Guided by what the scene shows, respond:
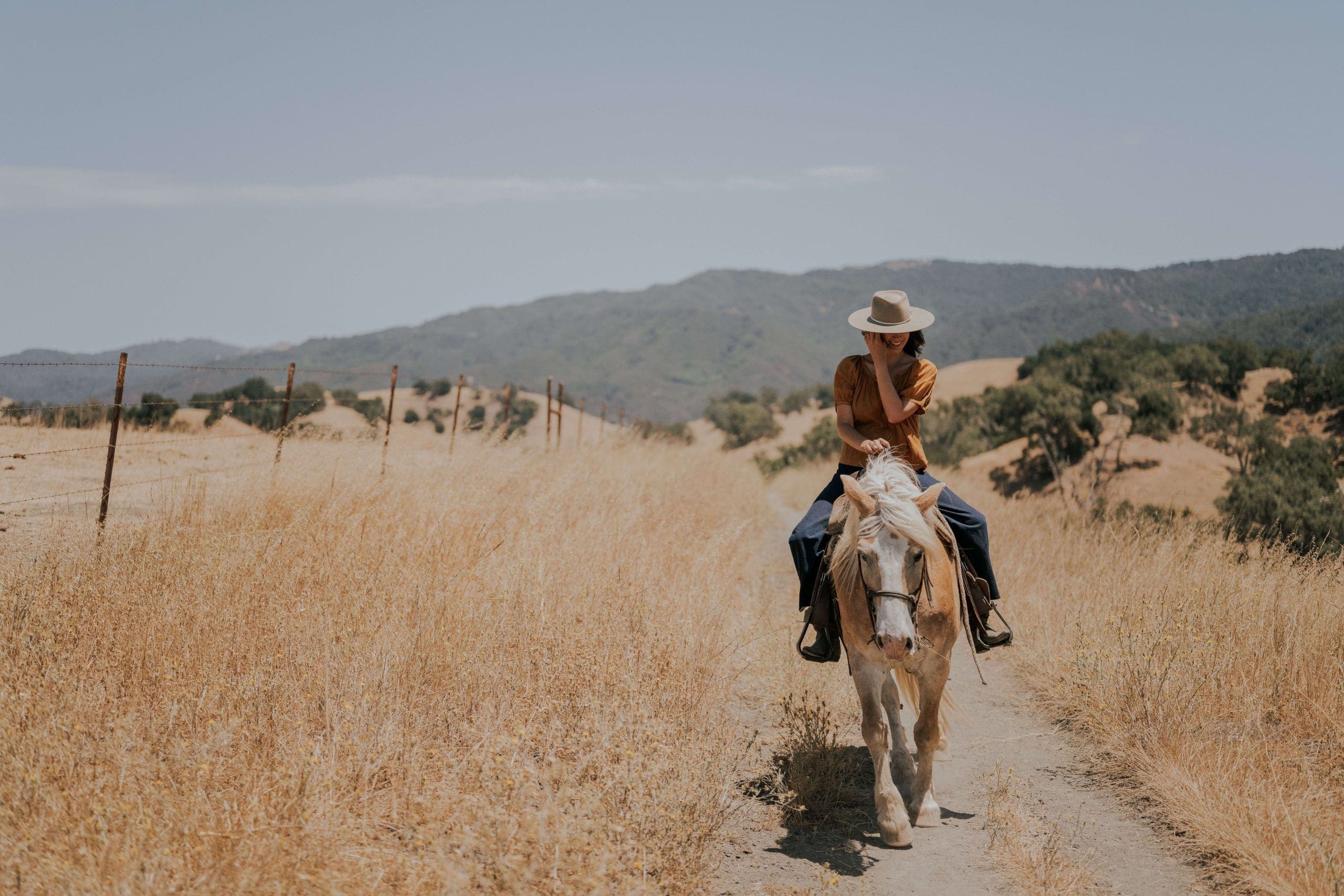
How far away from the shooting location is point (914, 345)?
5047 millimetres

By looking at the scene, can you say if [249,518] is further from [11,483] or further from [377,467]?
[11,483]

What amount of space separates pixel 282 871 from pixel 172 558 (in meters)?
→ 3.60

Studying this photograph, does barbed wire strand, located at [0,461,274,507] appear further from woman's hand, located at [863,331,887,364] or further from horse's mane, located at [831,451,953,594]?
woman's hand, located at [863,331,887,364]

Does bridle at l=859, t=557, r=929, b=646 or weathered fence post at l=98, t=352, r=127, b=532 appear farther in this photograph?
→ weathered fence post at l=98, t=352, r=127, b=532

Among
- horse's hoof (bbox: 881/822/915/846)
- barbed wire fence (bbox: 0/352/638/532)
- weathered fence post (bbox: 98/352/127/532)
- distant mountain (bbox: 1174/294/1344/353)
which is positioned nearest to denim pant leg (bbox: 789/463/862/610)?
horse's hoof (bbox: 881/822/915/846)

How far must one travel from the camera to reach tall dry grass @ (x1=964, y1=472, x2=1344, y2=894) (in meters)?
4.09

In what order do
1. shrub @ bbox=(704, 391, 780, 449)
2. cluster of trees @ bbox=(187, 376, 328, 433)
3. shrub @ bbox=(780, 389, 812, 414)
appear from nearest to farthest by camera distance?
cluster of trees @ bbox=(187, 376, 328, 433), shrub @ bbox=(704, 391, 780, 449), shrub @ bbox=(780, 389, 812, 414)

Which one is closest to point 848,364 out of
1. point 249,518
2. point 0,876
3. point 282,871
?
point 282,871

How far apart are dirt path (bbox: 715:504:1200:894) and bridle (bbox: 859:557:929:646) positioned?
1106 millimetres

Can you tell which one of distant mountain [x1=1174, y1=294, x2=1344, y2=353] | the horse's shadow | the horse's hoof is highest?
distant mountain [x1=1174, y1=294, x2=1344, y2=353]

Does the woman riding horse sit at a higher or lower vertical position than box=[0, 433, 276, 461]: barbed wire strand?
higher

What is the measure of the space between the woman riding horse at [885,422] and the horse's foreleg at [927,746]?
2.18 ft

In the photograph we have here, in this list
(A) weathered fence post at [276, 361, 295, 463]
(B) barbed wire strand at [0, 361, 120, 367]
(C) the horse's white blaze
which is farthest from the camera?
(A) weathered fence post at [276, 361, 295, 463]

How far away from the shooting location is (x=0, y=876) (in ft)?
8.93
